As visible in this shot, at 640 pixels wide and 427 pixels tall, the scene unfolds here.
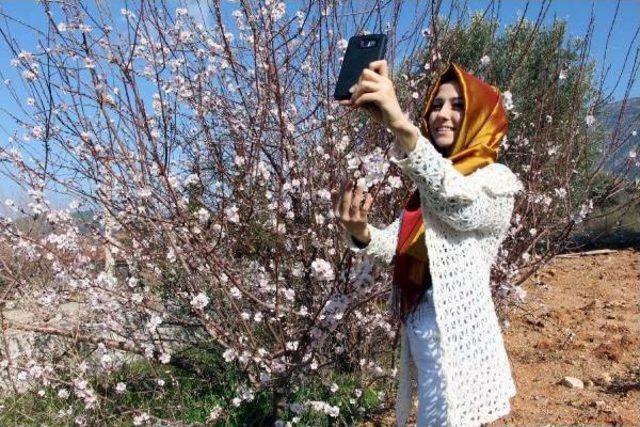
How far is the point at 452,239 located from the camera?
160cm

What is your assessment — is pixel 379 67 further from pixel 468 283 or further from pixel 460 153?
pixel 468 283

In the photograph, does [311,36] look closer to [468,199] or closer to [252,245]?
[252,245]

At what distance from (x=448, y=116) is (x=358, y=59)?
0.33m

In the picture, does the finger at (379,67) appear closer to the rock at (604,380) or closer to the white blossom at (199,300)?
the white blossom at (199,300)

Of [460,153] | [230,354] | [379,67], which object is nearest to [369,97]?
[379,67]

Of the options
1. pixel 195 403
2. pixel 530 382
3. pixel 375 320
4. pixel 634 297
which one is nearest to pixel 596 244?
pixel 634 297

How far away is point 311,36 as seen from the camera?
3.48m

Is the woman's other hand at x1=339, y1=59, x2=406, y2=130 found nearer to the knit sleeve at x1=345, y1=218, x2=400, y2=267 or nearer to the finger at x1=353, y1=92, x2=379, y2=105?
the finger at x1=353, y1=92, x2=379, y2=105

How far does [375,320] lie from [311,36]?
1.68 meters

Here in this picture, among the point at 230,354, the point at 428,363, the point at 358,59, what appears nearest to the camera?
the point at 358,59

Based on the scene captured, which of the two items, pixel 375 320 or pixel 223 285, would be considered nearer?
pixel 223 285

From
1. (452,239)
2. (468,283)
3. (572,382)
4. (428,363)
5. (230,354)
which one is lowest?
(572,382)

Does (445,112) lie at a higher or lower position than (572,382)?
higher

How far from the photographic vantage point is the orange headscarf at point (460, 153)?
167cm
